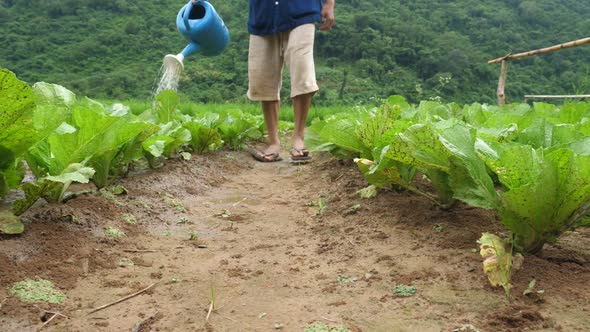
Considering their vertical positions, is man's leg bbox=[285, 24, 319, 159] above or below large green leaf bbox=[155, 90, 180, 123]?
above

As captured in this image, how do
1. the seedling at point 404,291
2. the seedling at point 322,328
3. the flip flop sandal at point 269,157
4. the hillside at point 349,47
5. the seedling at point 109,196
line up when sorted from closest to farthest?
the seedling at point 322,328
the seedling at point 404,291
the seedling at point 109,196
the flip flop sandal at point 269,157
the hillside at point 349,47

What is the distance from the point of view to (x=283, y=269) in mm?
1491

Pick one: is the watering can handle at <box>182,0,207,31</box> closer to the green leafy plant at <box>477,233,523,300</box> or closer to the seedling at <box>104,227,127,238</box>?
the seedling at <box>104,227,127,238</box>

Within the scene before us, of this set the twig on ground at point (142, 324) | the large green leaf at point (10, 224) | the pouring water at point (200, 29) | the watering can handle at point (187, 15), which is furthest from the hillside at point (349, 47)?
the twig on ground at point (142, 324)

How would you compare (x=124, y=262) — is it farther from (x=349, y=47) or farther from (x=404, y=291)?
(x=349, y=47)

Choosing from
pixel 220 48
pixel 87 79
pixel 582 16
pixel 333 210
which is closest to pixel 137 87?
pixel 87 79

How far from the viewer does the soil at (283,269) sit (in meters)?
1.13

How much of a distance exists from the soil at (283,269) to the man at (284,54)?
1.69m

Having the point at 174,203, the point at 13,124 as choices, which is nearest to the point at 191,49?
the point at 174,203

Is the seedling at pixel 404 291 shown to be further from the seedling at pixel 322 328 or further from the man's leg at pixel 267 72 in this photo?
the man's leg at pixel 267 72

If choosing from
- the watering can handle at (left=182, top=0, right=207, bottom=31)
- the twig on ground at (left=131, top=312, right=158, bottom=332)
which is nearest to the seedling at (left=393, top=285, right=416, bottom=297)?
the twig on ground at (left=131, top=312, right=158, bottom=332)

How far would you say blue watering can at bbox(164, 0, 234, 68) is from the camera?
458cm

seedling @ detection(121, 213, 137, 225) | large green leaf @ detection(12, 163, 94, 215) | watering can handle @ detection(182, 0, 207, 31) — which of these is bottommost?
seedling @ detection(121, 213, 137, 225)

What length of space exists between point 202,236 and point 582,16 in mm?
36630
